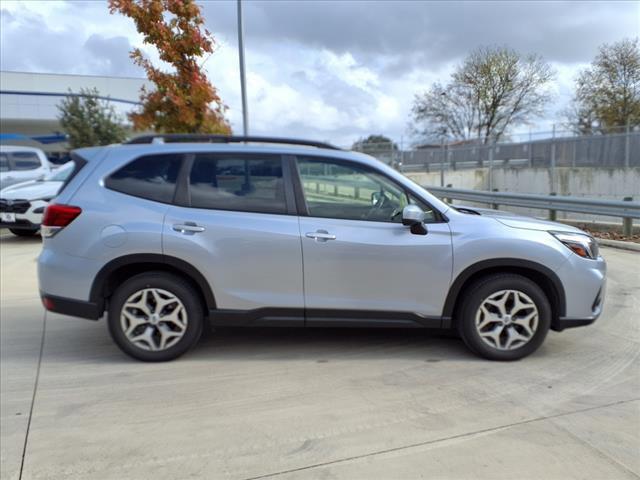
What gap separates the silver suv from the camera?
152 inches

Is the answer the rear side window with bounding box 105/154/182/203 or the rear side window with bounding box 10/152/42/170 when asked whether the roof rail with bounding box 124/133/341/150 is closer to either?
the rear side window with bounding box 105/154/182/203

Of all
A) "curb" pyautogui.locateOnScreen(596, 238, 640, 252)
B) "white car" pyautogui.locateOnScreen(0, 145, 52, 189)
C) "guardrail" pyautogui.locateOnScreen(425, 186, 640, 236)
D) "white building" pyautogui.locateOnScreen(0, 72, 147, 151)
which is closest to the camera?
"guardrail" pyautogui.locateOnScreen(425, 186, 640, 236)

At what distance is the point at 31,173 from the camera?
13.6m

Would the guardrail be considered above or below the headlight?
above

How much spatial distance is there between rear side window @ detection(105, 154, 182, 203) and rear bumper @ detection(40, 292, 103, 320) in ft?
3.10

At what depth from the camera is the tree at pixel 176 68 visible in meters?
10.5

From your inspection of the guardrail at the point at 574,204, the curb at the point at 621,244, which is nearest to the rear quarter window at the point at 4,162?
the guardrail at the point at 574,204

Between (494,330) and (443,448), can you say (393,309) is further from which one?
(443,448)

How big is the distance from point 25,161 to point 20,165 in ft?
0.77

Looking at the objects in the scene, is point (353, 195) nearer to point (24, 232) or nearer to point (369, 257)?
point (369, 257)

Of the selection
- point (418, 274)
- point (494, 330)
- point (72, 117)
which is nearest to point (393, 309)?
point (418, 274)

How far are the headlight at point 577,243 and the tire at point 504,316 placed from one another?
41 cm

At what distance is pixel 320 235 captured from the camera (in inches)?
152

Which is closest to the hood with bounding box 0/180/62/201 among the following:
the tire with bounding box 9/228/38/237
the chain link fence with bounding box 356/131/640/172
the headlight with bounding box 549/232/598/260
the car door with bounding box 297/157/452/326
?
the tire with bounding box 9/228/38/237
